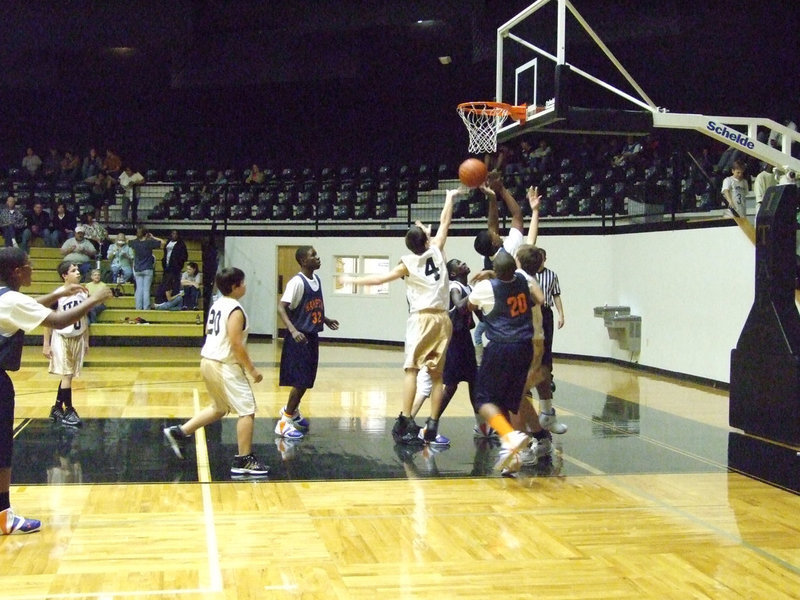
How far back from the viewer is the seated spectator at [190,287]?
66.1 feet

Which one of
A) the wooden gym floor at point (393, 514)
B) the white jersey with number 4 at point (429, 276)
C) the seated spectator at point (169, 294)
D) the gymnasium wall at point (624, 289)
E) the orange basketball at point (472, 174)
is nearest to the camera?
the wooden gym floor at point (393, 514)

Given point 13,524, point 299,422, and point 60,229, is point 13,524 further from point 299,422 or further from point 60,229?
point 60,229

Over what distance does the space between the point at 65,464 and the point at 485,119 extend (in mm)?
5892

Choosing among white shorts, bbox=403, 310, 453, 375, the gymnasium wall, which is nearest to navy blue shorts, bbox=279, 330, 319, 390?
white shorts, bbox=403, 310, 453, 375

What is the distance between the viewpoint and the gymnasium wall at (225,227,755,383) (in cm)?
1345

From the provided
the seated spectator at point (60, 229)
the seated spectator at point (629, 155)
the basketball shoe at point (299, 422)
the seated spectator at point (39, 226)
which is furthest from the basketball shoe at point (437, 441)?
the seated spectator at point (39, 226)

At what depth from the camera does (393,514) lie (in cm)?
616

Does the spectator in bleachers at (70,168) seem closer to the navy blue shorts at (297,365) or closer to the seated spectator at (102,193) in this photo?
the seated spectator at (102,193)

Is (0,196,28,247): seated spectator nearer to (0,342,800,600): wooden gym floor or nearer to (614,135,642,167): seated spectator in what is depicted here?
(0,342,800,600): wooden gym floor

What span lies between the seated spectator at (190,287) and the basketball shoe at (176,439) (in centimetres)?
1195

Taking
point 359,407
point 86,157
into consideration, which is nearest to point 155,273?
point 86,157

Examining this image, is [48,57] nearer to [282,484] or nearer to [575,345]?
[575,345]

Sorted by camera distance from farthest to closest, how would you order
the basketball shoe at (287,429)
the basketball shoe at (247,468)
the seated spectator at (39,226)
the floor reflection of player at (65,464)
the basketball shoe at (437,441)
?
the seated spectator at (39,226) → the basketball shoe at (287,429) → the basketball shoe at (437,441) → the basketball shoe at (247,468) → the floor reflection of player at (65,464)

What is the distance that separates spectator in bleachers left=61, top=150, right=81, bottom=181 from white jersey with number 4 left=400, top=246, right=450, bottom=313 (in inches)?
701
